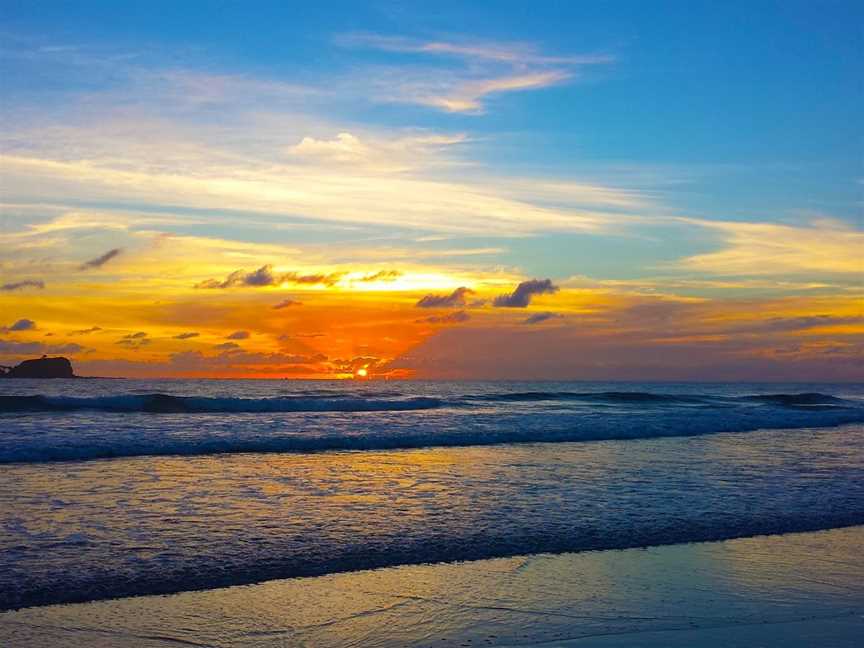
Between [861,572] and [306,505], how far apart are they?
7.92 m

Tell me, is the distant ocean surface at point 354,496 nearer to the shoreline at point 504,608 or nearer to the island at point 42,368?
the shoreline at point 504,608

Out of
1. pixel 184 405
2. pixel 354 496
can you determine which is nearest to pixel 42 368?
pixel 184 405

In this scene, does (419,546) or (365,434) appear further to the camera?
(365,434)

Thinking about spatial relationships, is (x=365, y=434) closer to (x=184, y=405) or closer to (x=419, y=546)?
(x=419, y=546)

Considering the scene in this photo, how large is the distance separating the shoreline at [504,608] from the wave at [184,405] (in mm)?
33083

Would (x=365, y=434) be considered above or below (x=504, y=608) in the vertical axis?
below

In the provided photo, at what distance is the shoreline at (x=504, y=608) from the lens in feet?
22.5

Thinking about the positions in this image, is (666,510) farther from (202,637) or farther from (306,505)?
(202,637)

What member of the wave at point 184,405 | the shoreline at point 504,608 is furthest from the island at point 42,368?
the shoreline at point 504,608

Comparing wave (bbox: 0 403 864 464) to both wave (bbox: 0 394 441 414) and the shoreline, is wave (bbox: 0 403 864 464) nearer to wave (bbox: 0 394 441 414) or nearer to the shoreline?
wave (bbox: 0 394 441 414)

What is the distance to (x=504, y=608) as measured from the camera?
7.72 m

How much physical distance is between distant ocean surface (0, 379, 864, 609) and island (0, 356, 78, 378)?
10262 cm

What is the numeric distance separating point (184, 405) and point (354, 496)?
32.4 metres

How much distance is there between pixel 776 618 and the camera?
7.52 metres
